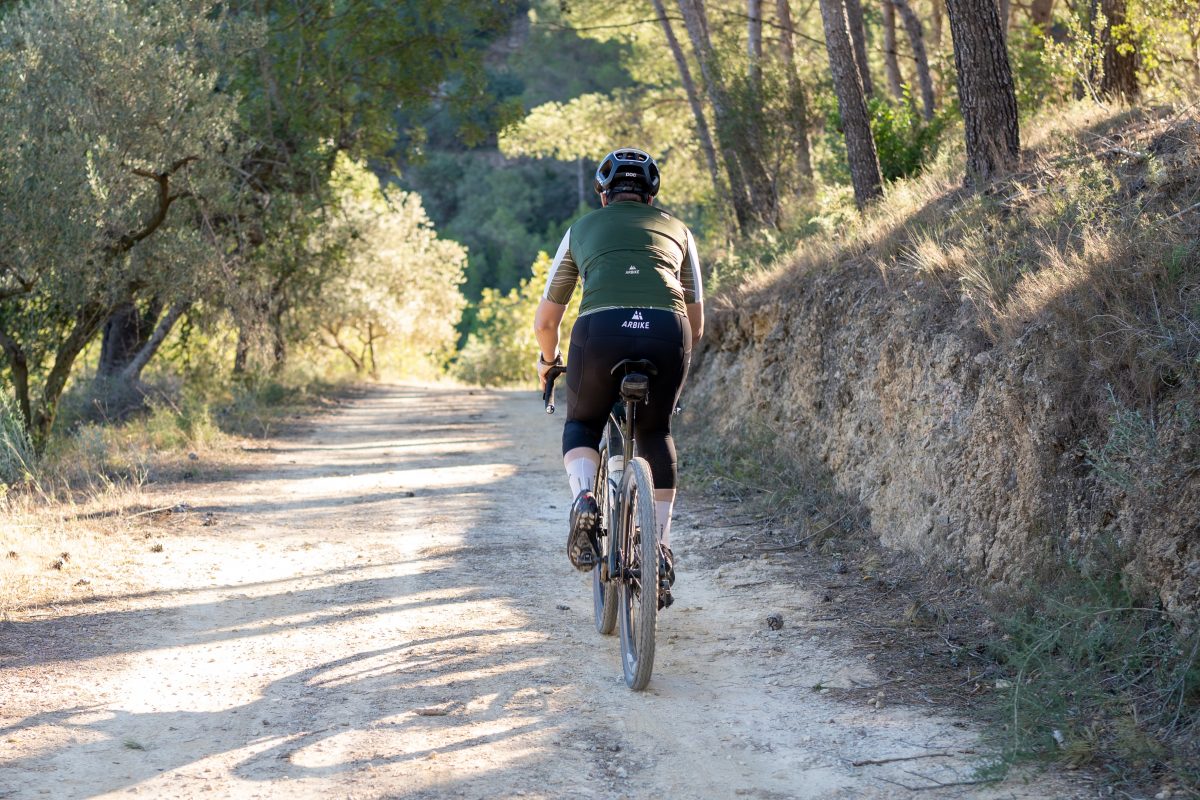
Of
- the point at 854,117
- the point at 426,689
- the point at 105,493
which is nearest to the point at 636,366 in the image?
the point at 426,689

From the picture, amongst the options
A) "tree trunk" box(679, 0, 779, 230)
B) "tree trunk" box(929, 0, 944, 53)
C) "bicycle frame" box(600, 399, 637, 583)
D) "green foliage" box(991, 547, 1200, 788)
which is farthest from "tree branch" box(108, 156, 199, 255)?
"tree trunk" box(929, 0, 944, 53)

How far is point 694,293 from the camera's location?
5.48 meters

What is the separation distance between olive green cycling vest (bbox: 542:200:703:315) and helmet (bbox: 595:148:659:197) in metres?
0.11

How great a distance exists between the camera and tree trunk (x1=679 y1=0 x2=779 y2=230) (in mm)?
16062

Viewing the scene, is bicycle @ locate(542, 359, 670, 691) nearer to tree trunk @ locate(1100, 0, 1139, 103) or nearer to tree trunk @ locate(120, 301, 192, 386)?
tree trunk @ locate(1100, 0, 1139, 103)

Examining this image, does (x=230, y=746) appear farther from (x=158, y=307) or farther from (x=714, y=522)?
→ (x=158, y=307)

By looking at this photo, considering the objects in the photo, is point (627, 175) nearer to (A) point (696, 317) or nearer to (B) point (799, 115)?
(A) point (696, 317)

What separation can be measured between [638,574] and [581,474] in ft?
2.31

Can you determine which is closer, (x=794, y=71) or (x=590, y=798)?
(x=590, y=798)

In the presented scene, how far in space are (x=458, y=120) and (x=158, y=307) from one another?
299 inches

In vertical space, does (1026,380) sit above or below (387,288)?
below

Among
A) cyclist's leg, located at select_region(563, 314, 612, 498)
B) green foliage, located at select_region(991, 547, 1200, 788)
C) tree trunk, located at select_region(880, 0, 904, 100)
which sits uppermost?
tree trunk, located at select_region(880, 0, 904, 100)

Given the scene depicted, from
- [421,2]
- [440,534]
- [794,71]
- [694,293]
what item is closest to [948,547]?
[694,293]

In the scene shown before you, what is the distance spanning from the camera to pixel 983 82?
9.54 metres
